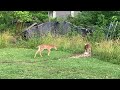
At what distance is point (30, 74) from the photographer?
23.9ft

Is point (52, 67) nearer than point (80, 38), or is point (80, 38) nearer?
point (52, 67)

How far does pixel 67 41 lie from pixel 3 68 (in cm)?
420

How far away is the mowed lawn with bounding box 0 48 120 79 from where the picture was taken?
283 inches

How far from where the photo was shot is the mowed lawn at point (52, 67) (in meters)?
7.18

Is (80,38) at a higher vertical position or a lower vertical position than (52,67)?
higher

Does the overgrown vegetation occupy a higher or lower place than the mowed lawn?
higher

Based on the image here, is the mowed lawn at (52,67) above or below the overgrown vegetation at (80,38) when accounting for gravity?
below

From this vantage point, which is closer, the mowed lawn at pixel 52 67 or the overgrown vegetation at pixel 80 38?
the mowed lawn at pixel 52 67

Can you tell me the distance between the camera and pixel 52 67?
8297 millimetres

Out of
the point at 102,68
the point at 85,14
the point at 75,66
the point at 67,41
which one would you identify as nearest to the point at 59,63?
the point at 75,66

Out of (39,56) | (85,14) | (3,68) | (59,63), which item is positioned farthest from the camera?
(85,14)
